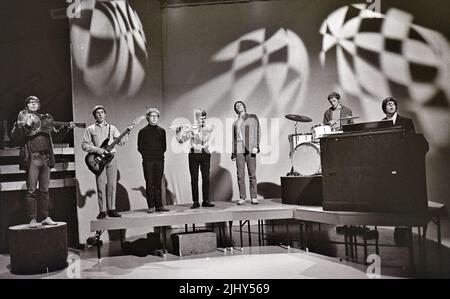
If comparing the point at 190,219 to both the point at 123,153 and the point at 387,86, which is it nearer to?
the point at 123,153

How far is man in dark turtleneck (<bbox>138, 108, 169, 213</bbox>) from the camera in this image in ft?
18.4

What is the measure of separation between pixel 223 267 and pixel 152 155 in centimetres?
175

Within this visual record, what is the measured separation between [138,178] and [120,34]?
2.33m

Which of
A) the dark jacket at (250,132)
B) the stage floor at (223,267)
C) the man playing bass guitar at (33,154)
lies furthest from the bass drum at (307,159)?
the man playing bass guitar at (33,154)

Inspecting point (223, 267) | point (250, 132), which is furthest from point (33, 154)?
point (250, 132)

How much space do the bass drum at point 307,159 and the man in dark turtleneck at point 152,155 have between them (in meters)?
1.92

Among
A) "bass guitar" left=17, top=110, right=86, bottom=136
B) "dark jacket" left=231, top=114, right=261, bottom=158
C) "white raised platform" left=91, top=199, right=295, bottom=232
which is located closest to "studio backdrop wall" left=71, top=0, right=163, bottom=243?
"bass guitar" left=17, top=110, right=86, bottom=136

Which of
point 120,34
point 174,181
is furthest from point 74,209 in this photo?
point 120,34

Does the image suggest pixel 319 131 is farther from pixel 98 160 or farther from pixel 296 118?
Result: pixel 98 160

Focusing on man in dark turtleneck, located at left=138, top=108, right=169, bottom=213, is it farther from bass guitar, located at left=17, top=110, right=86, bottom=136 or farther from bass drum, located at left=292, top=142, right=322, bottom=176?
bass drum, located at left=292, top=142, right=322, bottom=176

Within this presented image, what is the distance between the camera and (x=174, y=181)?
7770mm

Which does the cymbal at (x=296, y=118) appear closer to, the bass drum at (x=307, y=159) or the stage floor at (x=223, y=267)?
the bass drum at (x=307, y=159)

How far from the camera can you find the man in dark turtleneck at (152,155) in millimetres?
5621

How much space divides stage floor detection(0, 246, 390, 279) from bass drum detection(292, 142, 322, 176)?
113 cm
